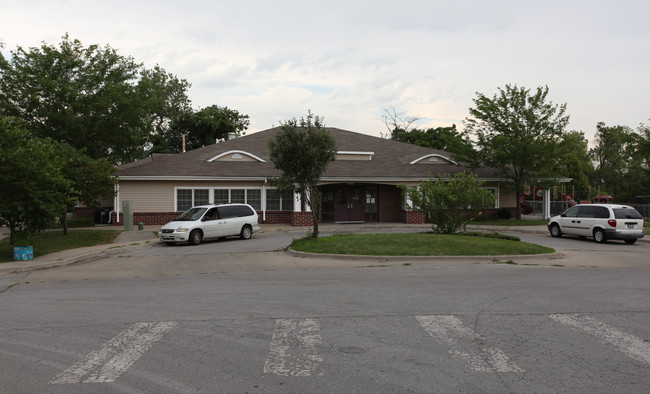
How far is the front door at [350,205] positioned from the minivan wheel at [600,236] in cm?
1350

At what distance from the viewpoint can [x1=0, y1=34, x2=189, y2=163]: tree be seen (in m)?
25.2

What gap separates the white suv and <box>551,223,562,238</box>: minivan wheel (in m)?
0.55

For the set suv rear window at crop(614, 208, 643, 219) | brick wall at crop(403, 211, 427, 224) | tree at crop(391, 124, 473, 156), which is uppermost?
tree at crop(391, 124, 473, 156)

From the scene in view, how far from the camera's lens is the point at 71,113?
2530 centimetres

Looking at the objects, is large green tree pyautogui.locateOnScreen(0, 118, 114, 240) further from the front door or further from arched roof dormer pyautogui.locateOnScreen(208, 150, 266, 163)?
the front door

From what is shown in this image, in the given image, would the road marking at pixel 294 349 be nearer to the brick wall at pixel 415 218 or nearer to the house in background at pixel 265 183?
the house in background at pixel 265 183

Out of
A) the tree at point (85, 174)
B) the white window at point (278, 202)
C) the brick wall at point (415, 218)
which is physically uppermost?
the tree at point (85, 174)

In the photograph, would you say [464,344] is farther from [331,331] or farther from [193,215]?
[193,215]

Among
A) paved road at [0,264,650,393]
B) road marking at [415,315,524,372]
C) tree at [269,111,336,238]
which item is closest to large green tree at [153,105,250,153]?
tree at [269,111,336,238]

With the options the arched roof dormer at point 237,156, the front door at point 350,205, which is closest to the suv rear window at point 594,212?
the front door at point 350,205

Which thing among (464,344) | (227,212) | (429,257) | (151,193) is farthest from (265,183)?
(464,344)

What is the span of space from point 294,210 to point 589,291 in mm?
20270

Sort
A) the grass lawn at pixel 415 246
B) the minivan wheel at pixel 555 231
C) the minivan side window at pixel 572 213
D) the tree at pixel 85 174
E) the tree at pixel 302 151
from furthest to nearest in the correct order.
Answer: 1. the minivan wheel at pixel 555 231
2. the minivan side window at pixel 572 213
3. the tree at pixel 85 174
4. the tree at pixel 302 151
5. the grass lawn at pixel 415 246

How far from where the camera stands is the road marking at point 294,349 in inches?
199
